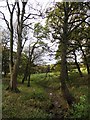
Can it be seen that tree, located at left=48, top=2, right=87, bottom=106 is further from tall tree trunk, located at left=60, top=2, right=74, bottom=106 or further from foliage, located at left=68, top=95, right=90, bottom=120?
foliage, located at left=68, top=95, right=90, bottom=120

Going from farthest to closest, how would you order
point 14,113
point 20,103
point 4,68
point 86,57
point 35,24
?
point 4,68, point 86,57, point 35,24, point 20,103, point 14,113

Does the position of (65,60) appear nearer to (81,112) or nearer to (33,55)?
(81,112)

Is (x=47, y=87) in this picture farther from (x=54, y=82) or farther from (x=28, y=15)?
(x=28, y=15)

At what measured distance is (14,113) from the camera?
9000mm

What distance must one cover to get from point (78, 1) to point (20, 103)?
6150 mm

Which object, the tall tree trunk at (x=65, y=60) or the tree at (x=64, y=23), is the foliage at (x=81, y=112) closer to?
the tree at (x=64, y=23)

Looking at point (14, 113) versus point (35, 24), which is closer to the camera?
point (14, 113)

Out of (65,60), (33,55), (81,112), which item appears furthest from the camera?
(33,55)

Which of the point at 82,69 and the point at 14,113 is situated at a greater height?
the point at 82,69

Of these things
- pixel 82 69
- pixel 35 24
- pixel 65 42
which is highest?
pixel 35 24

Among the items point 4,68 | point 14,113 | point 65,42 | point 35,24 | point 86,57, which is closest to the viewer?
point 14,113

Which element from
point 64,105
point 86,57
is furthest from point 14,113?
point 86,57

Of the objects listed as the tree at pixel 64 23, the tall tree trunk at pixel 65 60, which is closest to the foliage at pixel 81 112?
the tree at pixel 64 23

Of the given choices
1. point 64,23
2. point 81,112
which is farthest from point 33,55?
point 81,112
